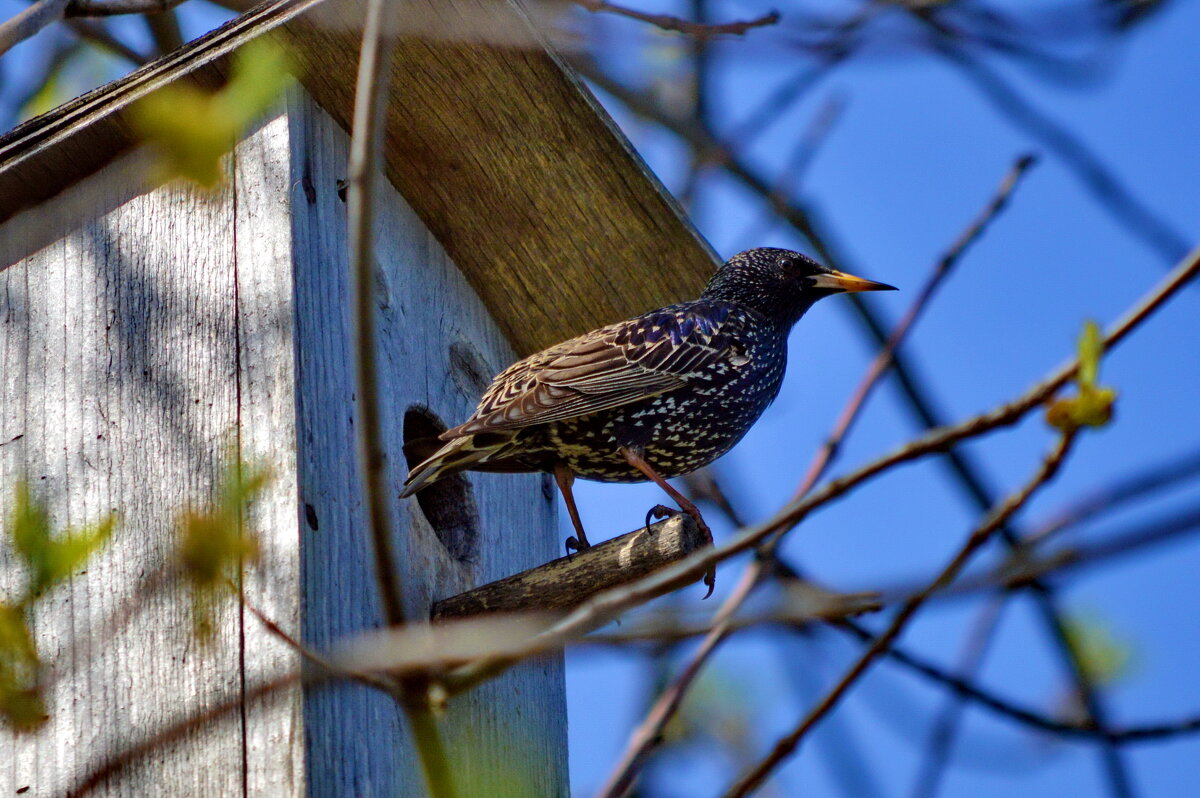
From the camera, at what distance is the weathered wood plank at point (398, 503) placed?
260cm

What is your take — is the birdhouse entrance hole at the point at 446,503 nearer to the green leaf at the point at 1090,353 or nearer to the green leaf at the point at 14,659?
the green leaf at the point at 14,659

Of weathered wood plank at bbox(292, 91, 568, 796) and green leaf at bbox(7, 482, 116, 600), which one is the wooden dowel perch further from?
green leaf at bbox(7, 482, 116, 600)

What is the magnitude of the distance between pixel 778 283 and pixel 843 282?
7.3 inches

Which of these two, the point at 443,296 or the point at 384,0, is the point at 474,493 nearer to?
the point at 443,296

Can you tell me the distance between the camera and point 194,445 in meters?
2.79

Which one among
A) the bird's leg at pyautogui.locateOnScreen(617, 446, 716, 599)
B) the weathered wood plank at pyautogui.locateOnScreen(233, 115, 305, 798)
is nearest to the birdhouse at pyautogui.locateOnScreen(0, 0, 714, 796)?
the weathered wood plank at pyautogui.locateOnScreen(233, 115, 305, 798)

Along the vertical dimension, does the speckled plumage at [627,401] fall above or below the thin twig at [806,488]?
above

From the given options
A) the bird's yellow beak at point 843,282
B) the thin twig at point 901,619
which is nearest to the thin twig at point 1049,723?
the thin twig at point 901,619

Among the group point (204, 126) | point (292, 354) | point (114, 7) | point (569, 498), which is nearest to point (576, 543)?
point (569, 498)

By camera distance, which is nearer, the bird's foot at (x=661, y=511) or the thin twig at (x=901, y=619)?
the thin twig at (x=901, y=619)

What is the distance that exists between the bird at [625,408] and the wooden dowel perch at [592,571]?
0.16m

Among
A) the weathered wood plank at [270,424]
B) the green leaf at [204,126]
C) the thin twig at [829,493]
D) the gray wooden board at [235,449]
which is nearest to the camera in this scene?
the thin twig at [829,493]

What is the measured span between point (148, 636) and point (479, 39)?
148 cm

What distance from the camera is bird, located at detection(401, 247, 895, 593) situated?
10.2 ft
